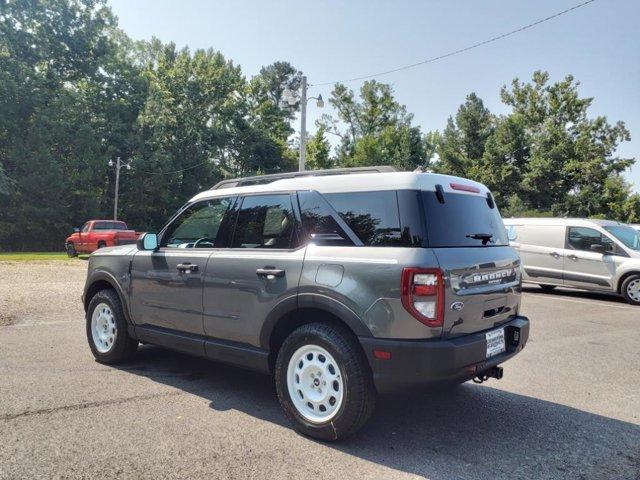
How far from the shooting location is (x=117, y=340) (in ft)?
17.3

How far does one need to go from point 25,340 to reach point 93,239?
16221 mm

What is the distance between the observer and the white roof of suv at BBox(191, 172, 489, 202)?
141 inches

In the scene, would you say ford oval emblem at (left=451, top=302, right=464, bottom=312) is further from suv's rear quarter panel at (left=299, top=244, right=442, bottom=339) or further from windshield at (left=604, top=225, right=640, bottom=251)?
windshield at (left=604, top=225, right=640, bottom=251)

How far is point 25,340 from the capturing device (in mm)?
6430

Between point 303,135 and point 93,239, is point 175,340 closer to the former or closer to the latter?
point 303,135

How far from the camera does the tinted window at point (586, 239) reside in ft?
38.0

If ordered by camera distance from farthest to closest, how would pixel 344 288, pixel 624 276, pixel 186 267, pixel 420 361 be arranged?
pixel 624 276 < pixel 186 267 < pixel 344 288 < pixel 420 361

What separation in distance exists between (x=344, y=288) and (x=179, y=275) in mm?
1882

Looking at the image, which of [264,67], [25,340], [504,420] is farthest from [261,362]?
[264,67]

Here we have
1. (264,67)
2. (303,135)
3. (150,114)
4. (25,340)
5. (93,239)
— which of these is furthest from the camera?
(264,67)

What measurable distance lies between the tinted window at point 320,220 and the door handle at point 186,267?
1204 millimetres

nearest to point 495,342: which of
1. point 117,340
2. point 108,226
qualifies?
point 117,340

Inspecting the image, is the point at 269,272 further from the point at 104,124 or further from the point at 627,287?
the point at 104,124

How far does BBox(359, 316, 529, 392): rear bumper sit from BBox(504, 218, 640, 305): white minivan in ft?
26.4
